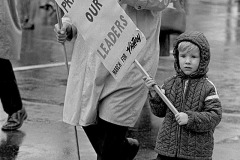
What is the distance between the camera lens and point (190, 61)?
4.86 m

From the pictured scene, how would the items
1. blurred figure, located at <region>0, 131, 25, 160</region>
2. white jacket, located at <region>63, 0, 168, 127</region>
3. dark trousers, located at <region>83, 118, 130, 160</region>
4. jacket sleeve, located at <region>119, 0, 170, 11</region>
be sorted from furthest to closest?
blurred figure, located at <region>0, 131, 25, 160</region> → dark trousers, located at <region>83, 118, 130, 160</region> → white jacket, located at <region>63, 0, 168, 127</region> → jacket sleeve, located at <region>119, 0, 170, 11</region>

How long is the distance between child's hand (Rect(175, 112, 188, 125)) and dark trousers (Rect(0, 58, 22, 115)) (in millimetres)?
2756

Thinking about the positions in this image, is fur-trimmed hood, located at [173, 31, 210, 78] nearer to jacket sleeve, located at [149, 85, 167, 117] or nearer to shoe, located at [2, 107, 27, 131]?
jacket sleeve, located at [149, 85, 167, 117]

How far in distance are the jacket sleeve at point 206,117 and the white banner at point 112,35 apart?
0.54 meters

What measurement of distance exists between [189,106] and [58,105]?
3.76 meters

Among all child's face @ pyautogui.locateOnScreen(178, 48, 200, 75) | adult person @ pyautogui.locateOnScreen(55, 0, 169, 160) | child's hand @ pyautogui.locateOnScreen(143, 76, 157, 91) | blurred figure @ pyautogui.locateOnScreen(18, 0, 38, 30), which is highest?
child's face @ pyautogui.locateOnScreen(178, 48, 200, 75)

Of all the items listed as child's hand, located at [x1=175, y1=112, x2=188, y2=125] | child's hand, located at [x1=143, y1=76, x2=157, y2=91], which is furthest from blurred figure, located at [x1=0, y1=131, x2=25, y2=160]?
child's hand, located at [x1=175, y1=112, x2=188, y2=125]

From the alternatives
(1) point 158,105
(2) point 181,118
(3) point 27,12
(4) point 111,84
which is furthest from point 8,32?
(3) point 27,12

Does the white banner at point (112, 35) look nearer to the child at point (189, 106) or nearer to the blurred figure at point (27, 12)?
the child at point (189, 106)

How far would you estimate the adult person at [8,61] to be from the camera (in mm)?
6984

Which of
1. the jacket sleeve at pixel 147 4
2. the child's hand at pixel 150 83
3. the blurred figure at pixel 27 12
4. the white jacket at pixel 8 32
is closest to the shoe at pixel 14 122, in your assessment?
the white jacket at pixel 8 32

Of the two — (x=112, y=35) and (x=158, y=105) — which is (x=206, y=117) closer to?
(x=158, y=105)

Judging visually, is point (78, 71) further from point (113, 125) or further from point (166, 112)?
point (166, 112)

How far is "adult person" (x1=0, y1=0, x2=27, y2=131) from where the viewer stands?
6.98 metres
